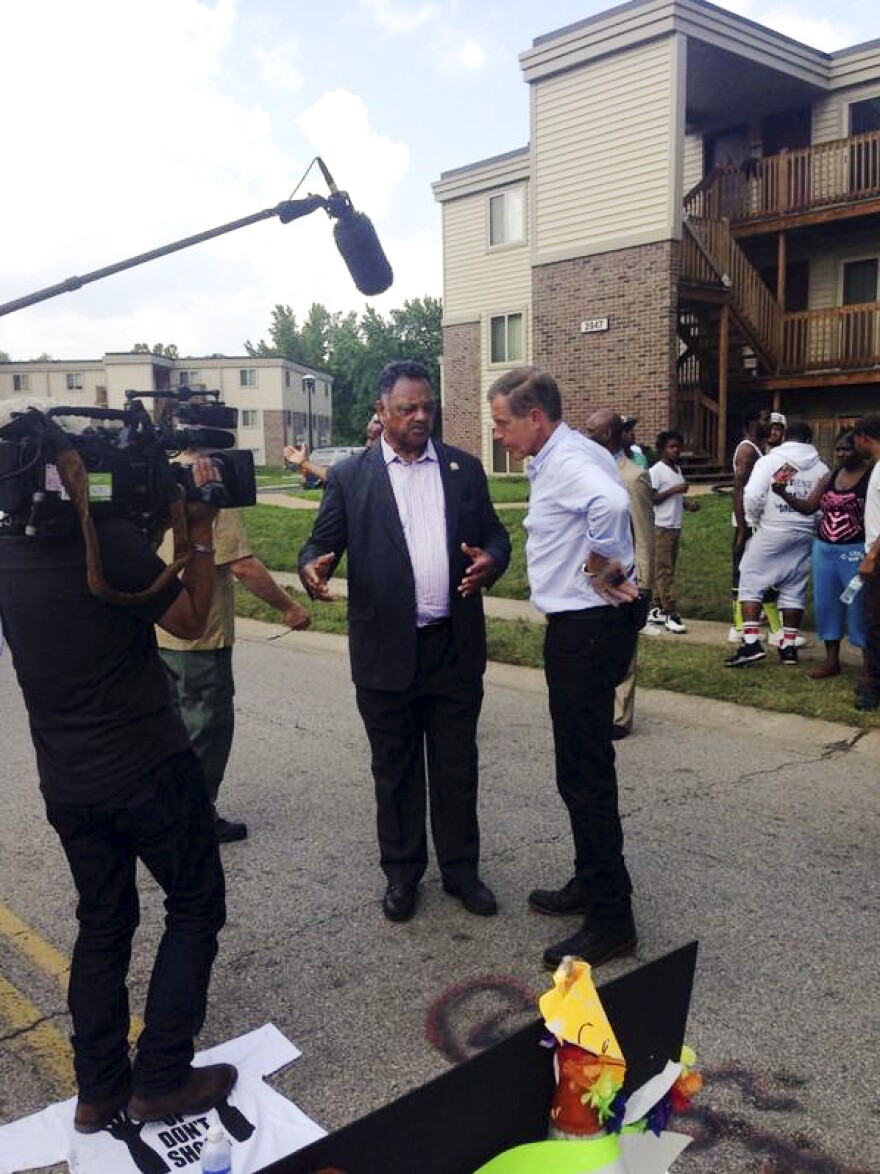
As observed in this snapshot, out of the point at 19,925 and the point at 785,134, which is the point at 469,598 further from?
the point at 785,134

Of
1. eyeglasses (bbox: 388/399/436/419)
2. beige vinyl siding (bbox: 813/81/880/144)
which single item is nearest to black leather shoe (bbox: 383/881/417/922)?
eyeglasses (bbox: 388/399/436/419)

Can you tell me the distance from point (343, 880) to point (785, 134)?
20.9m

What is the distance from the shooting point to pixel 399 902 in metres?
4.02

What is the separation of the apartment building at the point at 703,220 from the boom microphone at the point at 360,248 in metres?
12.3

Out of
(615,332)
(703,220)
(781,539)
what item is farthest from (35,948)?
(703,220)

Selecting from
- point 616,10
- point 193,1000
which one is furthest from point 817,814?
point 616,10

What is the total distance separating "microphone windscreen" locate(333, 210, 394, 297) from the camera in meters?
Result: 6.92

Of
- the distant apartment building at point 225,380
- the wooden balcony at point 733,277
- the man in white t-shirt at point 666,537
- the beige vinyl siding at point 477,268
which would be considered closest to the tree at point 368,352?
the distant apartment building at point 225,380

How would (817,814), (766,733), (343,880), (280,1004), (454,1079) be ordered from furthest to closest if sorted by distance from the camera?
(766,733), (817,814), (343,880), (280,1004), (454,1079)

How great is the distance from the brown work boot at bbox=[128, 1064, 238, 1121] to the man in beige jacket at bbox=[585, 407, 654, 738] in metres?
3.57

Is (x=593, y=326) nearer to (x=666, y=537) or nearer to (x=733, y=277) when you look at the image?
(x=733, y=277)

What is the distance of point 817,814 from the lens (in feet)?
16.4

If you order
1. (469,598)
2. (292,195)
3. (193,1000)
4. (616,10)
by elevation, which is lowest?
(193,1000)

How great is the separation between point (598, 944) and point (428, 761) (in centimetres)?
99
